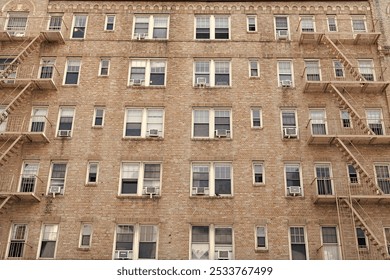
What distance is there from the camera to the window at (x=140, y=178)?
1024 inches

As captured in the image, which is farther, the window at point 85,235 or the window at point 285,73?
the window at point 285,73

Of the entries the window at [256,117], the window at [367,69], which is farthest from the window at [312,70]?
the window at [256,117]

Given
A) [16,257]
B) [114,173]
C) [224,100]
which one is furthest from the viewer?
[224,100]

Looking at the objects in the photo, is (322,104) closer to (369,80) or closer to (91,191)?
(369,80)

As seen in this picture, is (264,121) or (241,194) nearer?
(241,194)

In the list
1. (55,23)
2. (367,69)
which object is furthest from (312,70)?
(55,23)

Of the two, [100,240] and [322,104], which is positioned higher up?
[322,104]

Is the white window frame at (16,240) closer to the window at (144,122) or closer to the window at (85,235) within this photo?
the window at (85,235)

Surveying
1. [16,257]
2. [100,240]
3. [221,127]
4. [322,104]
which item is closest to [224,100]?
[221,127]

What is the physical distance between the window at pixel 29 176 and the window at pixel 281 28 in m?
16.5

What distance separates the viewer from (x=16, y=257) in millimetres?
24625

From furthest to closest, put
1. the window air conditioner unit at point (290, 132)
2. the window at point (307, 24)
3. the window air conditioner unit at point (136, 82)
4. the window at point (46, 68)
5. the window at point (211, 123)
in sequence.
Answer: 1. the window at point (307, 24)
2. the window at point (46, 68)
3. the window air conditioner unit at point (136, 82)
4. the window at point (211, 123)
5. the window air conditioner unit at point (290, 132)

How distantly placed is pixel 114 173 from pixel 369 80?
16.1 m

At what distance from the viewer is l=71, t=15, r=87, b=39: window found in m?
30.2
